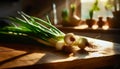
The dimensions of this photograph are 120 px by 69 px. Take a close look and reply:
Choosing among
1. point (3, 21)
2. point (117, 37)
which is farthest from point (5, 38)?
point (117, 37)

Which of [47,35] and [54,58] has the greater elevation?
[47,35]

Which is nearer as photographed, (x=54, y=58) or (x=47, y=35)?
(x=54, y=58)

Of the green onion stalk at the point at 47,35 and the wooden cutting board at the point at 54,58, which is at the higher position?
the green onion stalk at the point at 47,35

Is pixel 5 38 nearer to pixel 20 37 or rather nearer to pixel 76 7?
pixel 20 37

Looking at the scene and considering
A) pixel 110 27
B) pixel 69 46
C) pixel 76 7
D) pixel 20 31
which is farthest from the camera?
pixel 76 7

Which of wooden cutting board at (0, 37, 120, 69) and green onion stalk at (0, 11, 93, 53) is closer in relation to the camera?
wooden cutting board at (0, 37, 120, 69)

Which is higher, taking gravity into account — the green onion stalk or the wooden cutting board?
the green onion stalk

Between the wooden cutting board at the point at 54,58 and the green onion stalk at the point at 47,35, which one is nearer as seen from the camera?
the wooden cutting board at the point at 54,58

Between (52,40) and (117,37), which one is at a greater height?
(117,37)
